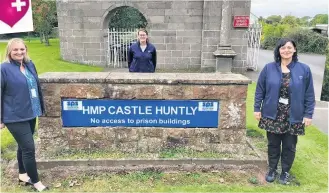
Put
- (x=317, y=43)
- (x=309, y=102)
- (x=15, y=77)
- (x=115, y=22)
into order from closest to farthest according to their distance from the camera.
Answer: (x=15, y=77) < (x=309, y=102) < (x=115, y=22) < (x=317, y=43)

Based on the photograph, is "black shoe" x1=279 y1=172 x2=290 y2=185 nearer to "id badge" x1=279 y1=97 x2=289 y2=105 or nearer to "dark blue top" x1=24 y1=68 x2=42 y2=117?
"id badge" x1=279 y1=97 x2=289 y2=105

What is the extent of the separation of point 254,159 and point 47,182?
8.47 ft

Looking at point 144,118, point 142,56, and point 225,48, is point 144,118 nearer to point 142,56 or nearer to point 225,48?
point 142,56

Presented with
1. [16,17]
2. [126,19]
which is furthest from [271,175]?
[126,19]

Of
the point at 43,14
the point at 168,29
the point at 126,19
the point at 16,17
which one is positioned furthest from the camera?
the point at 43,14

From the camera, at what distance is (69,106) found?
167 inches

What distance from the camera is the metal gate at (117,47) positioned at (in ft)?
42.1

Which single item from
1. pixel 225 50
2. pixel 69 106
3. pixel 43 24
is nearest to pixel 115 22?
pixel 225 50

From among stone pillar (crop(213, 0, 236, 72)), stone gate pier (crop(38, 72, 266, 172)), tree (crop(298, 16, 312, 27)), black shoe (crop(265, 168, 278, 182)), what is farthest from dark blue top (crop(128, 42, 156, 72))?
tree (crop(298, 16, 312, 27))

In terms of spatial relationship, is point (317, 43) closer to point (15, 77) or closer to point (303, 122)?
point (303, 122)

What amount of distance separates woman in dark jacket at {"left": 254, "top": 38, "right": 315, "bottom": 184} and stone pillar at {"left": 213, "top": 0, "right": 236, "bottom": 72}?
25.3 ft

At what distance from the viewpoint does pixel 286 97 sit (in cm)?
370

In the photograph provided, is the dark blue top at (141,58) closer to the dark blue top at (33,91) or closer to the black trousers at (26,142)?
the dark blue top at (33,91)

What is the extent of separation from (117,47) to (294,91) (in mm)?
10104
